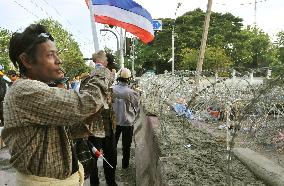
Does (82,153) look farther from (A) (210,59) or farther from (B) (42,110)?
(A) (210,59)

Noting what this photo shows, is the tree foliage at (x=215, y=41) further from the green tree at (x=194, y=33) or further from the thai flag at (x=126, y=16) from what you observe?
the thai flag at (x=126, y=16)

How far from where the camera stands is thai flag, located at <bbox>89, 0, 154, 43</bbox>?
235 inches

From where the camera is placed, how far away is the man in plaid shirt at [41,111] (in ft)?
6.52

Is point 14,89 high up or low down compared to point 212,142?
up

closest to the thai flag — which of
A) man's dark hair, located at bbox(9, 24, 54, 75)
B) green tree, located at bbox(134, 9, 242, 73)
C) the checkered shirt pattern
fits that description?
man's dark hair, located at bbox(9, 24, 54, 75)

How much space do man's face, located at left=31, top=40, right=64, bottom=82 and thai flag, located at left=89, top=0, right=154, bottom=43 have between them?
3.83 meters

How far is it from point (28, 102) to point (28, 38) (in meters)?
0.40

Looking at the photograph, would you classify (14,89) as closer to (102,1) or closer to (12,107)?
(12,107)

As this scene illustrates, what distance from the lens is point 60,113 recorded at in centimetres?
199

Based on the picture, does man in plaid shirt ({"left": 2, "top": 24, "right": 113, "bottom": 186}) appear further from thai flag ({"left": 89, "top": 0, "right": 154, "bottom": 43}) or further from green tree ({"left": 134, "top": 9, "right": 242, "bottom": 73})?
green tree ({"left": 134, "top": 9, "right": 242, "bottom": 73})

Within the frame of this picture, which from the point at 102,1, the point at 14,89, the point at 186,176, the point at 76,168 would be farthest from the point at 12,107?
the point at 102,1

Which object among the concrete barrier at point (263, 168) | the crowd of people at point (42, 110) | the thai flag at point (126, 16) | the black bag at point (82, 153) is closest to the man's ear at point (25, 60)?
the crowd of people at point (42, 110)

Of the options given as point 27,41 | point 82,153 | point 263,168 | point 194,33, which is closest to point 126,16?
point 263,168

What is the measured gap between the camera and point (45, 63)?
7.10ft
